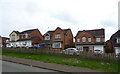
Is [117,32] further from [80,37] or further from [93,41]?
[80,37]

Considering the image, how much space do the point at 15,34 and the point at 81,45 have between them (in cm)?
3045

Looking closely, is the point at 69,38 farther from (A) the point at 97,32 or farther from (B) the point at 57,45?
(A) the point at 97,32

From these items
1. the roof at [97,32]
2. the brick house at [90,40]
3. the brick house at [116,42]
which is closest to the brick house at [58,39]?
the brick house at [90,40]

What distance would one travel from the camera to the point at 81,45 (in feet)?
150

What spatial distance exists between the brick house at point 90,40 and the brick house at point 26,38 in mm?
16670

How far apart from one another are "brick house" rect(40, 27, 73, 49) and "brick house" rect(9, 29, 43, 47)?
530 centimetres

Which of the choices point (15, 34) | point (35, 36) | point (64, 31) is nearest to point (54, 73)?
point (64, 31)

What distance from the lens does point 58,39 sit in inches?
1924

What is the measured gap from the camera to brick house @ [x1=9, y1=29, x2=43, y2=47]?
55.0m

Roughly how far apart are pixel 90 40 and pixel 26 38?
25.4 meters

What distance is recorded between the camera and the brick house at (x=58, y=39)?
47938 millimetres

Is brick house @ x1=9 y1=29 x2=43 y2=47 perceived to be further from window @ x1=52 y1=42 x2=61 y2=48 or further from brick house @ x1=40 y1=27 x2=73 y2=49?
window @ x1=52 y1=42 x2=61 y2=48

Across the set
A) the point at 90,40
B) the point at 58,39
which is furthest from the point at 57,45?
the point at 90,40

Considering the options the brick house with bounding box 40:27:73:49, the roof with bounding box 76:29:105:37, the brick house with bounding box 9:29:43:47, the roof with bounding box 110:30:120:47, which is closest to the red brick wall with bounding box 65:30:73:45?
Result: the brick house with bounding box 40:27:73:49
